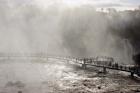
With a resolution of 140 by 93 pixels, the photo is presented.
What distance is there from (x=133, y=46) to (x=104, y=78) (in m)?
59.5

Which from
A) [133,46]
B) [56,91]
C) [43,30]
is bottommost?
[56,91]

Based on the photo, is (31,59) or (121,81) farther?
(31,59)

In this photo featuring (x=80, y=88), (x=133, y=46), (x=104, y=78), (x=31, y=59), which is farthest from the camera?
(x=133, y=46)

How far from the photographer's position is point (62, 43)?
121188mm

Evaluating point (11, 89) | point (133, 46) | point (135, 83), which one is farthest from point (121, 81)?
point (133, 46)

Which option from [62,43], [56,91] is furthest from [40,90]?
[62,43]

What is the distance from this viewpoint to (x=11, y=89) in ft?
97.0

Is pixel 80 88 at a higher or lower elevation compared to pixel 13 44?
lower

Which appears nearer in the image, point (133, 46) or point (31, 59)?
point (31, 59)

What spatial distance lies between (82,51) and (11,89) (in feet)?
293

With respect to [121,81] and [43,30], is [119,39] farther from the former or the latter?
[121,81]

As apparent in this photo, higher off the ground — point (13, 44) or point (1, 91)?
point (13, 44)

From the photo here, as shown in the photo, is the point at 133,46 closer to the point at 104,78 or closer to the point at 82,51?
the point at 82,51

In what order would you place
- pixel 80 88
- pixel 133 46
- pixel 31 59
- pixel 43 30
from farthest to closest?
pixel 43 30
pixel 133 46
pixel 31 59
pixel 80 88
